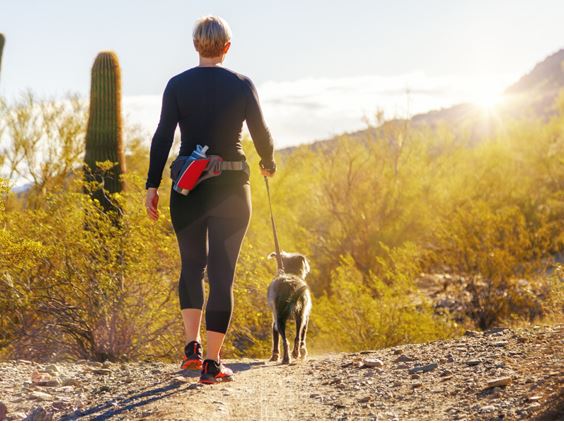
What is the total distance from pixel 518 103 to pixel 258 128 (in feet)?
335

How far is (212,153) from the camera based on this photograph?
5.09 metres

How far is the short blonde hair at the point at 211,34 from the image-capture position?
502 centimetres

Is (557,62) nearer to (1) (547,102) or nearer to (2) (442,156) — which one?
(1) (547,102)

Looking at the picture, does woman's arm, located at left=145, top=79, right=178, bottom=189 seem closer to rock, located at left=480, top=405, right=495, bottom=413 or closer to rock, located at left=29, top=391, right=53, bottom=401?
rock, located at left=29, top=391, right=53, bottom=401

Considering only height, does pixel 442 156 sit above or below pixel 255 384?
above

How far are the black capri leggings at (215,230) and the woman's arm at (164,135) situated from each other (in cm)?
20

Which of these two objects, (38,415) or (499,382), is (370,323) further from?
(38,415)

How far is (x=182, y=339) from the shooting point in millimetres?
9953

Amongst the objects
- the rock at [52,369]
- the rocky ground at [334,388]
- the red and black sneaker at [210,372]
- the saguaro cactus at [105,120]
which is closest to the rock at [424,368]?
the rocky ground at [334,388]

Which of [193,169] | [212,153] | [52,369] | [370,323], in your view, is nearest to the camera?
[193,169]

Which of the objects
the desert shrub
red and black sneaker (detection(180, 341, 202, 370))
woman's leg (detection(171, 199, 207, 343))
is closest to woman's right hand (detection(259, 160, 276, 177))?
woman's leg (detection(171, 199, 207, 343))

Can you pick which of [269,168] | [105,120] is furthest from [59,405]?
[105,120]

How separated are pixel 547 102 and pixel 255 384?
89.2 metres

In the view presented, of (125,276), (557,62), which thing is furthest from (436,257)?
(557,62)
